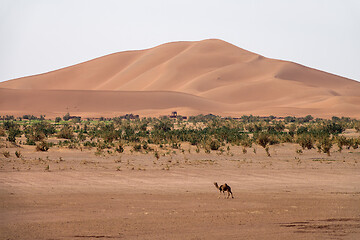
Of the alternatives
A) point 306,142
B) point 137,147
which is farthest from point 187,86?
point 137,147

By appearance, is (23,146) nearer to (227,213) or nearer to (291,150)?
(291,150)

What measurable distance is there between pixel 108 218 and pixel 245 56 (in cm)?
15063

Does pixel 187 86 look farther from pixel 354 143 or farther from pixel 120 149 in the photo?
pixel 120 149

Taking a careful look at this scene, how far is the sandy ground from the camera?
10.9 m

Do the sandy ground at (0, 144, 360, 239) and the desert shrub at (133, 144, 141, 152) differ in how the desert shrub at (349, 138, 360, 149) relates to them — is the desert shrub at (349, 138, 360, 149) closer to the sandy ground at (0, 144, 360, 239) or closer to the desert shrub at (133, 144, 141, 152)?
the sandy ground at (0, 144, 360, 239)

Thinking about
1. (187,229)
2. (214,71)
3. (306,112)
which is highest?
(214,71)

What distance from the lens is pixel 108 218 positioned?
39.1 feet

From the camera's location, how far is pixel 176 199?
14469 millimetres

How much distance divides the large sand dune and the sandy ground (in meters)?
79.6

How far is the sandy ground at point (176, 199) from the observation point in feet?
35.8

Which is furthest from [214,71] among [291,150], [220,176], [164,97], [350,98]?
[220,176]

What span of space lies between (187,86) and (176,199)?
126 m

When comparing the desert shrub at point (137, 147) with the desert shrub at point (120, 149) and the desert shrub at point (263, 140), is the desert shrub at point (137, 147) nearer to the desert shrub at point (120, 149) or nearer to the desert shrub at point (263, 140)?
the desert shrub at point (120, 149)

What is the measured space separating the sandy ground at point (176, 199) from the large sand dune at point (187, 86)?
79.6 meters
